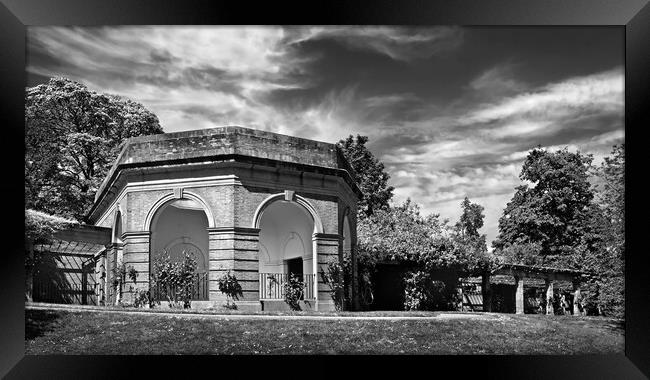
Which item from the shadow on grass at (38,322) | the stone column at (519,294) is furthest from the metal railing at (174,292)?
the stone column at (519,294)

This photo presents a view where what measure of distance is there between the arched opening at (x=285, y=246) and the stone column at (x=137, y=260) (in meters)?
2.16

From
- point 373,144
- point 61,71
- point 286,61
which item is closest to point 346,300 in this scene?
point 373,144

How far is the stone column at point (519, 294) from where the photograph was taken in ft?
54.1

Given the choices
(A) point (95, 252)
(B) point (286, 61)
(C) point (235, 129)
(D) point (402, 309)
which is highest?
(B) point (286, 61)

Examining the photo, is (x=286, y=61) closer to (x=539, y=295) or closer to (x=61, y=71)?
(x=61, y=71)

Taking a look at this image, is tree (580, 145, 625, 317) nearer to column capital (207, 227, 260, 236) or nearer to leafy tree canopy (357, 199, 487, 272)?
leafy tree canopy (357, 199, 487, 272)

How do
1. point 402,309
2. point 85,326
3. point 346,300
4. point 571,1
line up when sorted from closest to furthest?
1. point 571,1
2. point 85,326
3. point 346,300
4. point 402,309

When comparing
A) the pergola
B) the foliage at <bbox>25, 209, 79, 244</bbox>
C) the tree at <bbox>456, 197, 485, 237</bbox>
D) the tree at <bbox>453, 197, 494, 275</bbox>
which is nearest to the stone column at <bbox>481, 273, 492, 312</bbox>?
the pergola

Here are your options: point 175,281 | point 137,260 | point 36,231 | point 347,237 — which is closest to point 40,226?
point 36,231

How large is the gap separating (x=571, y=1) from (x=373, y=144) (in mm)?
4546

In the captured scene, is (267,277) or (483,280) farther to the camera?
(483,280)

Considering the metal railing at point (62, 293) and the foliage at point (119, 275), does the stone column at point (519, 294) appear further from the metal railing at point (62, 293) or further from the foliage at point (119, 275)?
the metal railing at point (62, 293)

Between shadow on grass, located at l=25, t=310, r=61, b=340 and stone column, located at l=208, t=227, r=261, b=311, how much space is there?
8.98 ft

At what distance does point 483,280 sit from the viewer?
55.4ft
